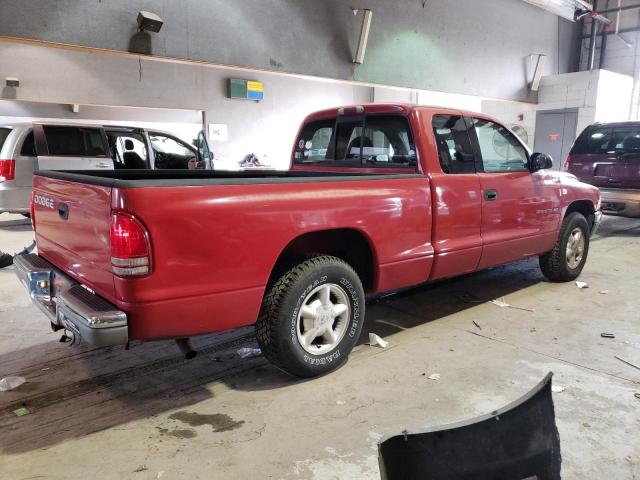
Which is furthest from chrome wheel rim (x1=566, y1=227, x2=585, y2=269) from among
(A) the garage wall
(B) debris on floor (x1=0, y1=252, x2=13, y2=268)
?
(A) the garage wall

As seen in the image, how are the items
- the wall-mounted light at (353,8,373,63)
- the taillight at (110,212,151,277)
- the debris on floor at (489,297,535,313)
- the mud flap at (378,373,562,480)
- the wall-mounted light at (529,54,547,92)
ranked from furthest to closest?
the wall-mounted light at (529,54,547,92), the wall-mounted light at (353,8,373,63), the debris on floor at (489,297,535,313), the taillight at (110,212,151,277), the mud flap at (378,373,562,480)

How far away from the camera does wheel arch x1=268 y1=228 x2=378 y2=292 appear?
316cm

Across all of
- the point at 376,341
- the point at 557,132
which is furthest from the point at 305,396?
the point at 557,132

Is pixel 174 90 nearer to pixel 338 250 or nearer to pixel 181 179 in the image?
pixel 338 250

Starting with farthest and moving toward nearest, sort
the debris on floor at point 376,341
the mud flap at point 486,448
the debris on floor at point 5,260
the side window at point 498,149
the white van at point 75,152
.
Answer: the white van at point 75,152, the debris on floor at point 5,260, the side window at point 498,149, the debris on floor at point 376,341, the mud flap at point 486,448

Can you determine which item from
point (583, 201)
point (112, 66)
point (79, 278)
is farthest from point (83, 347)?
point (112, 66)

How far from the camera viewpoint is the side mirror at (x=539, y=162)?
462 centimetres

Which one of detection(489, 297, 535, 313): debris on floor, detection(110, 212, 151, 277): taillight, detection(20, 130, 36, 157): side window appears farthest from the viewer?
detection(20, 130, 36, 157): side window

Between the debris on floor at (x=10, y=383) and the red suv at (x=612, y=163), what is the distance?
28.6 ft

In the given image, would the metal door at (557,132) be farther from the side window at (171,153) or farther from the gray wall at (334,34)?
the side window at (171,153)

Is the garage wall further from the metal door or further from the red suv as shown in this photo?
the metal door

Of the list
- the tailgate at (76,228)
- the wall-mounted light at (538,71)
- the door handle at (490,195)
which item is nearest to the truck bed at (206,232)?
the tailgate at (76,228)

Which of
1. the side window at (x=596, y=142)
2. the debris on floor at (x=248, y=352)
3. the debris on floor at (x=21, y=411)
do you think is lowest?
the debris on floor at (x=21, y=411)

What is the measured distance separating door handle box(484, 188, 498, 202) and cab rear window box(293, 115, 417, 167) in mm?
756
